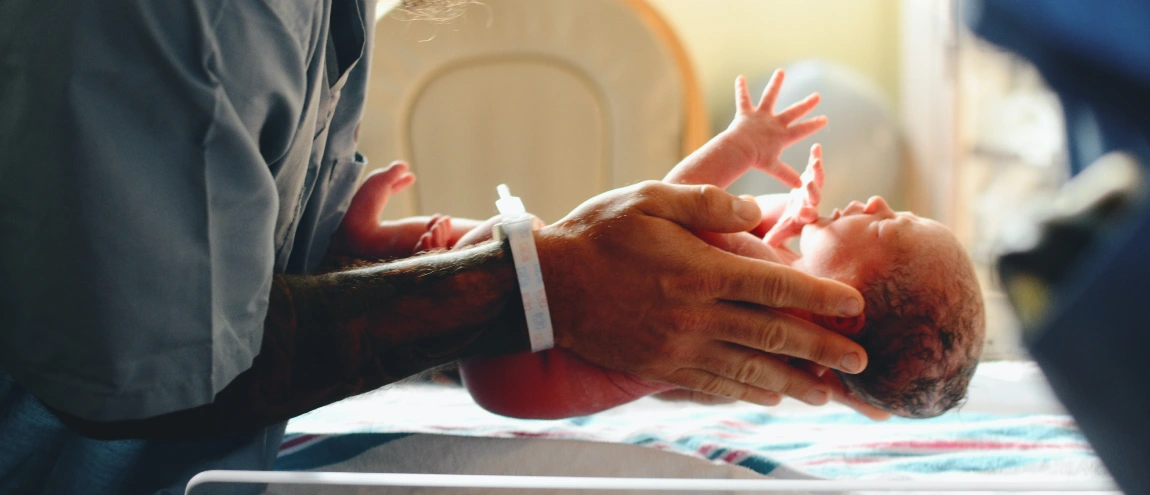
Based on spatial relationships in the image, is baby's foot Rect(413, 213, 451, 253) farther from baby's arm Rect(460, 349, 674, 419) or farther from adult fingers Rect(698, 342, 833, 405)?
adult fingers Rect(698, 342, 833, 405)

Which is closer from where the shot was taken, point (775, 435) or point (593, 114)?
point (775, 435)

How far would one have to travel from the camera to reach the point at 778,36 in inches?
92.7

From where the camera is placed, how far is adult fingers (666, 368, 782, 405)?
0.83 m

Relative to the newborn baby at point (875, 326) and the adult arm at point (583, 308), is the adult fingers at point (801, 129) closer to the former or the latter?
the newborn baby at point (875, 326)

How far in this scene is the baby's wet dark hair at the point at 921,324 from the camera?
2.83ft

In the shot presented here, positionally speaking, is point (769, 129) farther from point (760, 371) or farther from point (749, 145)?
point (760, 371)

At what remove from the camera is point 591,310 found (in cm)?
78

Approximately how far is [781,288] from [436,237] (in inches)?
21.8

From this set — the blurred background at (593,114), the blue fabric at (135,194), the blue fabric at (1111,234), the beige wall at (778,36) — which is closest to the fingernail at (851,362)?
the blue fabric at (1111,234)

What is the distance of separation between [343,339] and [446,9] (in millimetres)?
512

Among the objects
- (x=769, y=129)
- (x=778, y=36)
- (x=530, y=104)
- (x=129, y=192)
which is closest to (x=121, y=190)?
(x=129, y=192)

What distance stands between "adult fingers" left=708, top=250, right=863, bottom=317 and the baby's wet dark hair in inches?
4.9

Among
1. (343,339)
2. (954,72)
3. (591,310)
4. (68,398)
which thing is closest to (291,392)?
(343,339)

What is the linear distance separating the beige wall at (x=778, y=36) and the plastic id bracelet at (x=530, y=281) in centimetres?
158
